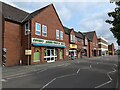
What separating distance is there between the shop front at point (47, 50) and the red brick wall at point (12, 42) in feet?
7.43

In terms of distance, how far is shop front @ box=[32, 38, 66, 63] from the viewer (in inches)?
1000

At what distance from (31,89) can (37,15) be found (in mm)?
18859

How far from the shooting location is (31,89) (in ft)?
28.2

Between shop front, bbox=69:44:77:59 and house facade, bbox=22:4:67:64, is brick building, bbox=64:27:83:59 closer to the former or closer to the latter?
shop front, bbox=69:44:77:59

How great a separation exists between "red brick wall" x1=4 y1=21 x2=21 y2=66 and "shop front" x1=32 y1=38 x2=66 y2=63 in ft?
7.43

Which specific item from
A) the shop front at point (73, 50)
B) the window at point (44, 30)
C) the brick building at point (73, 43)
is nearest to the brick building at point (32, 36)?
the window at point (44, 30)

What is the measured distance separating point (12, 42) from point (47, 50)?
22.5ft

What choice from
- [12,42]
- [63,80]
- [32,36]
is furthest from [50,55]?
[63,80]

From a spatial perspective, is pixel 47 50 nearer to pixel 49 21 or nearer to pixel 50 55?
pixel 50 55

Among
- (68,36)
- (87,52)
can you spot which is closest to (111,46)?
(87,52)

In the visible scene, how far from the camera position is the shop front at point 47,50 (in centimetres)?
2541

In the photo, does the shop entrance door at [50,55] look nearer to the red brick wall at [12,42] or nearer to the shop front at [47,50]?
the shop front at [47,50]

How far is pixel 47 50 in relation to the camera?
1121 inches

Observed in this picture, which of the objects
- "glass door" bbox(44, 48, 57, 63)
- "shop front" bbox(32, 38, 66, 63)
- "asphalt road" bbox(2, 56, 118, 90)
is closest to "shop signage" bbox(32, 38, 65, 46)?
"shop front" bbox(32, 38, 66, 63)
